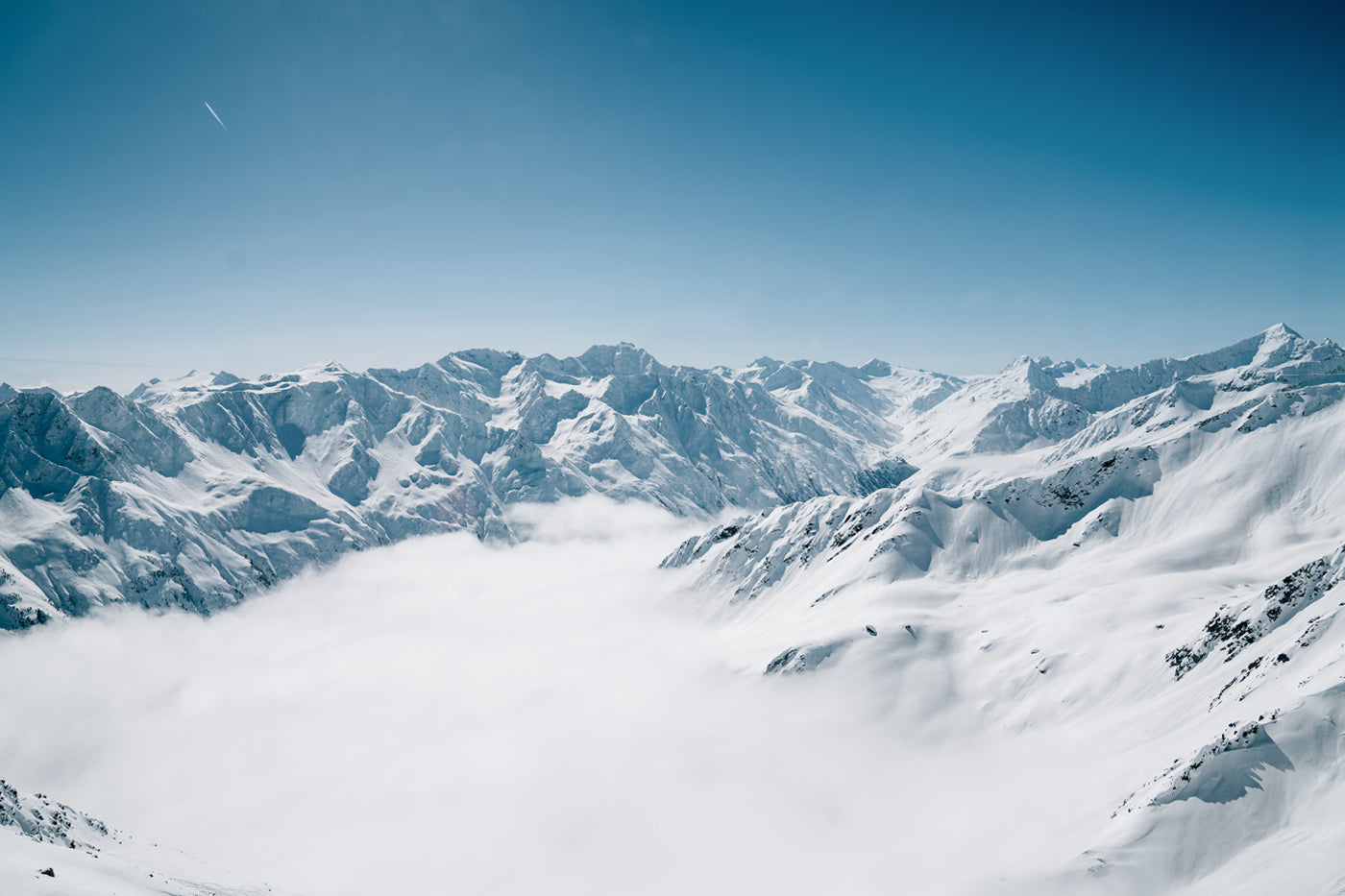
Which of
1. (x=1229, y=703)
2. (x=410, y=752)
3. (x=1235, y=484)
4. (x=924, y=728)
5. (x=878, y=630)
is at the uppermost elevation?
(x=1235, y=484)

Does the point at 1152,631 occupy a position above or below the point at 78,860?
above

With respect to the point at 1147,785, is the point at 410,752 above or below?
below

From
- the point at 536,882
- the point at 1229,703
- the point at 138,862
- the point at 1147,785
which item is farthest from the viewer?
the point at 536,882

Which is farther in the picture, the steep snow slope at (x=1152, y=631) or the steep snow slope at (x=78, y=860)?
the steep snow slope at (x=1152, y=631)

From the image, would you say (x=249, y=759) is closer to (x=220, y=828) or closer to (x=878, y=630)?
(x=220, y=828)

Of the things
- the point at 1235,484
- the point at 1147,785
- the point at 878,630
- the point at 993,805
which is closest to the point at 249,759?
the point at 878,630

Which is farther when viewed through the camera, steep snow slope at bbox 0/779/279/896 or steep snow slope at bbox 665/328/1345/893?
steep snow slope at bbox 665/328/1345/893

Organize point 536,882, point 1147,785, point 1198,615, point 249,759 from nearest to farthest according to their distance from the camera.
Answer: point 1147,785 < point 536,882 < point 1198,615 < point 249,759

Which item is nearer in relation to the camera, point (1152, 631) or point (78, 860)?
point (78, 860)

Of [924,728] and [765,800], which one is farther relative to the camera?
[924,728]
